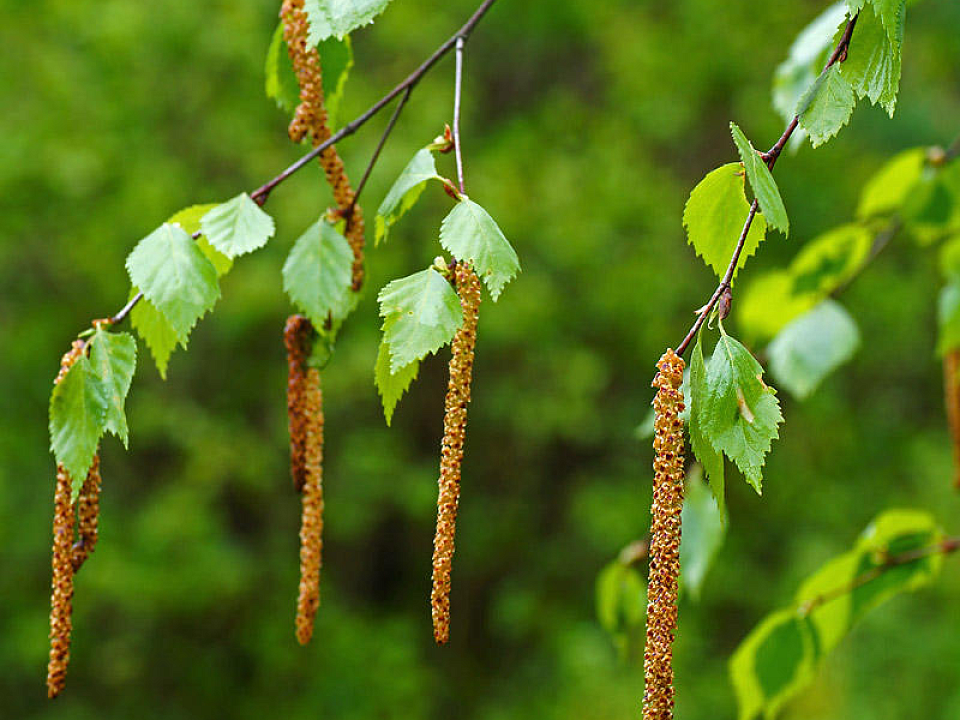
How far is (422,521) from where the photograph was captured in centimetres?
648

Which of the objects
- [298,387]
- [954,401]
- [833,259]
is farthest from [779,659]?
[298,387]

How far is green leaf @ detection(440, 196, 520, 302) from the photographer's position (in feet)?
2.32

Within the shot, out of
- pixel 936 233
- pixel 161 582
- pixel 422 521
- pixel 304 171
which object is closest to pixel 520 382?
pixel 422 521

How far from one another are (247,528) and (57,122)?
7.93 ft

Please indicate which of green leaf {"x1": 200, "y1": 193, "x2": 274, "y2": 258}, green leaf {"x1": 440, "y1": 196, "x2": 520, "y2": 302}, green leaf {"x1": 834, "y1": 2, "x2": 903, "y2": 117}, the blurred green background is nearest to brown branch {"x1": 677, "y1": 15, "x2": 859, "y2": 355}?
green leaf {"x1": 834, "y1": 2, "x2": 903, "y2": 117}

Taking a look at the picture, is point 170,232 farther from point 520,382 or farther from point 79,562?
point 520,382

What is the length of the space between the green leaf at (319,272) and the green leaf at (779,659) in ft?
2.48

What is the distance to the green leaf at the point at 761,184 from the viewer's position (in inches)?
25.3

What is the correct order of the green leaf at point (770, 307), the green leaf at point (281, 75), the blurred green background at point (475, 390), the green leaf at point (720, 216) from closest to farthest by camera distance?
1. the green leaf at point (720, 216)
2. the green leaf at point (281, 75)
3. the green leaf at point (770, 307)
4. the blurred green background at point (475, 390)

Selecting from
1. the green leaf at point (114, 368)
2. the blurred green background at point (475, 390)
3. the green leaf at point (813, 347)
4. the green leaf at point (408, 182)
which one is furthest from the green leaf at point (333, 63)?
the blurred green background at point (475, 390)

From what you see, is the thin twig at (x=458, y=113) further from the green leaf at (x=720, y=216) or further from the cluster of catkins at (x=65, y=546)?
the cluster of catkins at (x=65, y=546)

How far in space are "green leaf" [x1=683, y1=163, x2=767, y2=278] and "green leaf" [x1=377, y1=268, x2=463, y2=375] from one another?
179 millimetres

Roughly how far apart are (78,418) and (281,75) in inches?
16.7

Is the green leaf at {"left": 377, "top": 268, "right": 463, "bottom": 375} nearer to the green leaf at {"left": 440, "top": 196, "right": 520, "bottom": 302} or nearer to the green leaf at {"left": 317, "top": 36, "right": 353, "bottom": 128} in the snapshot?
the green leaf at {"left": 440, "top": 196, "right": 520, "bottom": 302}
